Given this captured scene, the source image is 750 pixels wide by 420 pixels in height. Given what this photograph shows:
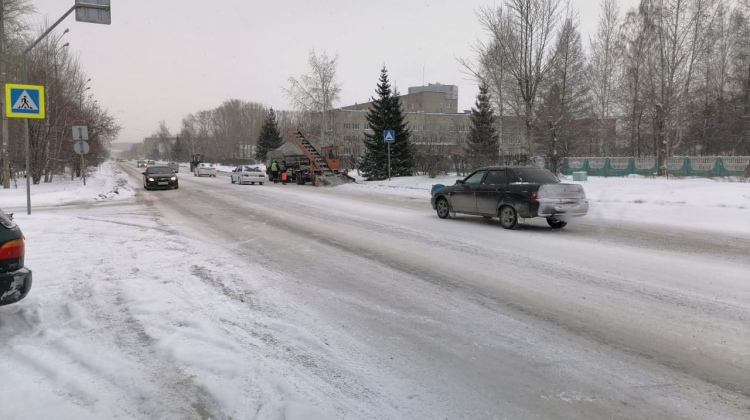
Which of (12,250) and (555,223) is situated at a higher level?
(12,250)

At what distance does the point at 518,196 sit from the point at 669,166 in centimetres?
1983

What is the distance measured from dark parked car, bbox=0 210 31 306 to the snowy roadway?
389 mm

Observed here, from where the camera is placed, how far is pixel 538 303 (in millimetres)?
5512

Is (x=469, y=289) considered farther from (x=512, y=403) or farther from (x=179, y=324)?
(x=179, y=324)

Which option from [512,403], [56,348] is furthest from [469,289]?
[56,348]

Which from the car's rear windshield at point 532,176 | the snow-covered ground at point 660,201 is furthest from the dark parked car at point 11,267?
the snow-covered ground at point 660,201

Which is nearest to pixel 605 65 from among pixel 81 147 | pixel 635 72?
pixel 635 72

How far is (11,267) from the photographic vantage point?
4.43 m

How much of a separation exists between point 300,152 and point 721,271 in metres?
29.3

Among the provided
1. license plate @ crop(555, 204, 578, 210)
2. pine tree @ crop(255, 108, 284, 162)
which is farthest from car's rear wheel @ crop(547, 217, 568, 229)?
pine tree @ crop(255, 108, 284, 162)

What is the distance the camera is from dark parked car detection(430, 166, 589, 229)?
427 inches

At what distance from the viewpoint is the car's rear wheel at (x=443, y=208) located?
13.3 metres

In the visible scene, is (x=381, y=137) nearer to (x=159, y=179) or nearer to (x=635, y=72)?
(x=159, y=179)

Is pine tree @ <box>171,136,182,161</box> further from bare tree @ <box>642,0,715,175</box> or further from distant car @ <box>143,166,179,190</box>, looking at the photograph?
bare tree @ <box>642,0,715,175</box>
